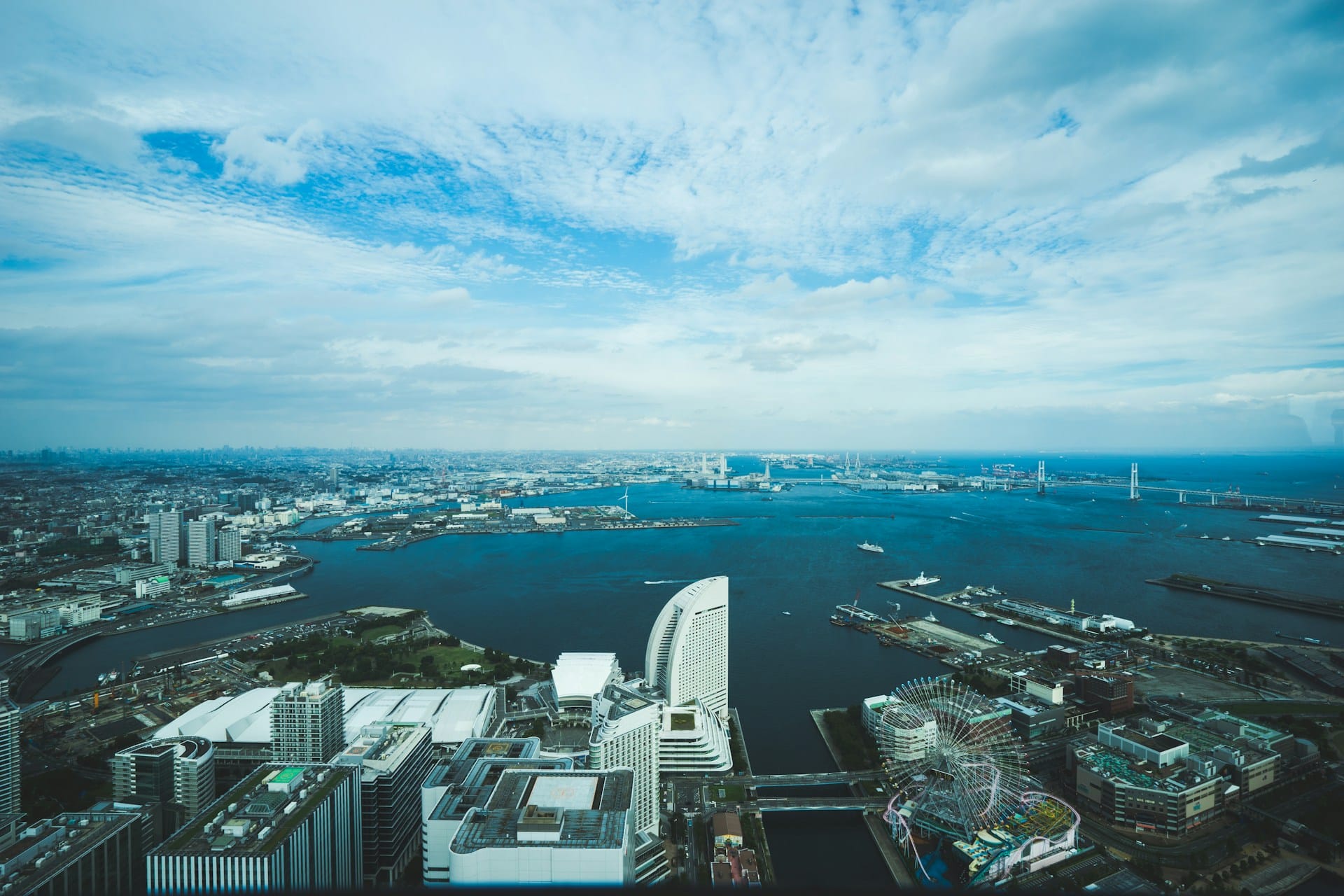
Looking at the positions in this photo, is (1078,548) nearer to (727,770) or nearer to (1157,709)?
(1157,709)

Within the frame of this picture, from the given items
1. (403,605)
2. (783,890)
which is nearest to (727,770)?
(783,890)

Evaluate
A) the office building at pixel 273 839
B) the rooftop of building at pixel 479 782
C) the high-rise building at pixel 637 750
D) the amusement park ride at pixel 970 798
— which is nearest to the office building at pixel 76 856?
the office building at pixel 273 839

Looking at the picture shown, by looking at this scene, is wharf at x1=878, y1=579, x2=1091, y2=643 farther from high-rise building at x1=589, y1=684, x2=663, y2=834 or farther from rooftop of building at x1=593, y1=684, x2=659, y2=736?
high-rise building at x1=589, y1=684, x2=663, y2=834

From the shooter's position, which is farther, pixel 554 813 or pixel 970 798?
pixel 970 798

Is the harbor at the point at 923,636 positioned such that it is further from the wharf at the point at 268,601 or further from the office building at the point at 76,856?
the wharf at the point at 268,601

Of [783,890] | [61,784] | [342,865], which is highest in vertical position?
[783,890]

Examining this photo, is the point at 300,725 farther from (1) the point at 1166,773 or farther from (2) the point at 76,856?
(1) the point at 1166,773

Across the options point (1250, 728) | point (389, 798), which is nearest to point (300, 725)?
point (389, 798)

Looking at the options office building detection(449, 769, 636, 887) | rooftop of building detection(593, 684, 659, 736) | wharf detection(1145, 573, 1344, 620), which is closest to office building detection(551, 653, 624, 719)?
rooftop of building detection(593, 684, 659, 736)
